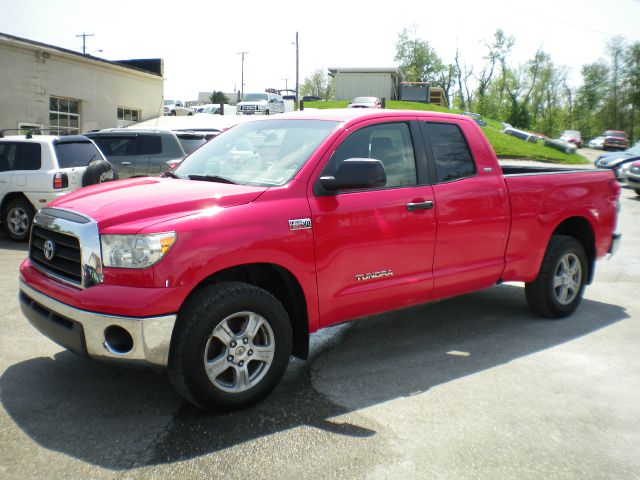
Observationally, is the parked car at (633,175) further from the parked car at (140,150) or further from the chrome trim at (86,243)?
the chrome trim at (86,243)

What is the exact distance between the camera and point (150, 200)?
3.87 m

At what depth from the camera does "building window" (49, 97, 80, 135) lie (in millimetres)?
21969

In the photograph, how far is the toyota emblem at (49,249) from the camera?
3.97 metres

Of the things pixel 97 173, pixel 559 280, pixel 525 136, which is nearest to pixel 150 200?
pixel 559 280

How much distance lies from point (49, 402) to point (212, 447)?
1216mm

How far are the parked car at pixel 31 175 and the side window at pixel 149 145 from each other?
2.32 m

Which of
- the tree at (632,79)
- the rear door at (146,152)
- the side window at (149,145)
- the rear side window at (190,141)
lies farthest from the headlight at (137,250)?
the tree at (632,79)

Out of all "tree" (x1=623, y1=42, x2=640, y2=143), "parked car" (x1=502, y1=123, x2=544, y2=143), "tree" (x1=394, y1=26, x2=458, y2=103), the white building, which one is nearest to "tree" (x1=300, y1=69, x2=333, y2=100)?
"tree" (x1=394, y1=26, x2=458, y2=103)

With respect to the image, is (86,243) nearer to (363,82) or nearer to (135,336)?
(135,336)

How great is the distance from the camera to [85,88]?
77.3 ft

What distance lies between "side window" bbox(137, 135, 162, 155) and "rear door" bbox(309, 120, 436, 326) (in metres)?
8.69

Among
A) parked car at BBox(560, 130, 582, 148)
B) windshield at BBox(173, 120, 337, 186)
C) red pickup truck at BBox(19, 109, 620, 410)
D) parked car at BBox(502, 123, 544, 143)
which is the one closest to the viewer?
red pickup truck at BBox(19, 109, 620, 410)

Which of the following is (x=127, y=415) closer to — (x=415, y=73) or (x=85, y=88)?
(x=85, y=88)

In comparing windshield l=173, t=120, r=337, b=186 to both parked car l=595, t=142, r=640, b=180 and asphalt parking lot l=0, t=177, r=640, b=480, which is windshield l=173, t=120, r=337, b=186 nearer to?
asphalt parking lot l=0, t=177, r=640, b=480
